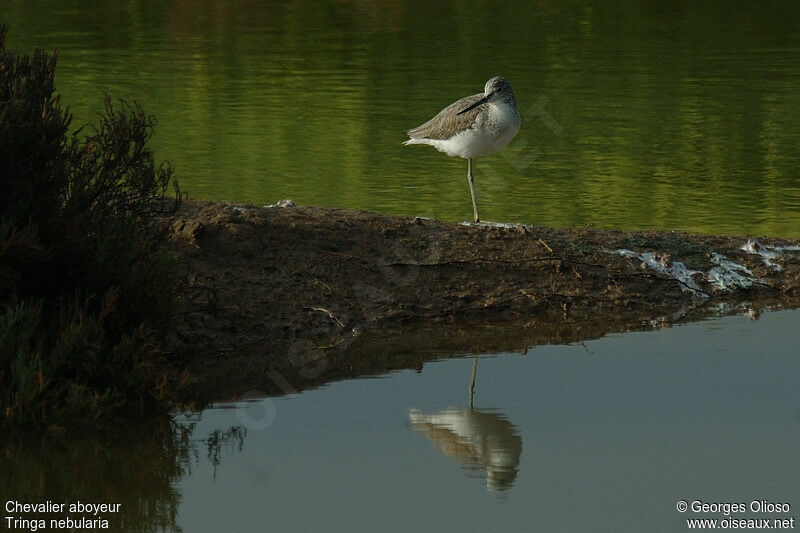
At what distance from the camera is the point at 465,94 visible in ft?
86.6

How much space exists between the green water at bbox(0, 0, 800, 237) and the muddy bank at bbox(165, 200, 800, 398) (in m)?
3.50

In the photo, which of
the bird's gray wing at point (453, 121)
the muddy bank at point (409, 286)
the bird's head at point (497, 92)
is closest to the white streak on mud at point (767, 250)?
the muddy bank at point (409, 286)

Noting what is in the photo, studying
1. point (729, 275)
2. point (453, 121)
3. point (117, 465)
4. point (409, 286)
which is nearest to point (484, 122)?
point (453, 121)

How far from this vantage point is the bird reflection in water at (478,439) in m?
8.16

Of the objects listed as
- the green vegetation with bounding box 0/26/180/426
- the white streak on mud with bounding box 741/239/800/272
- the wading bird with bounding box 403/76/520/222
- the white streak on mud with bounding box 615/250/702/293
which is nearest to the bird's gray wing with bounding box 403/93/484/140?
the wading bird with bounding box 403/76/520/222

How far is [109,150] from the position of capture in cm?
1040

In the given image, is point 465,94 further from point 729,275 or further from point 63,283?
point 63,283

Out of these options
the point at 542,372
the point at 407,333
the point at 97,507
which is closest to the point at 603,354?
the point at 542,372

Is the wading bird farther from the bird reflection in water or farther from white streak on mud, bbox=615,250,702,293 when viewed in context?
the bird reflection in water

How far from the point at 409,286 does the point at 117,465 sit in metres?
4.11

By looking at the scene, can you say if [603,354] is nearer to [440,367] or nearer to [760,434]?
[440,367]

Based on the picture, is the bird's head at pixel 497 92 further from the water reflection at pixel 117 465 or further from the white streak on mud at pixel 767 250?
the water reflection at pixel 117 465

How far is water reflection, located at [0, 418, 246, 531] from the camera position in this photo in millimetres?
7668

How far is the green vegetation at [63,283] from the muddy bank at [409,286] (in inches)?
36.0
